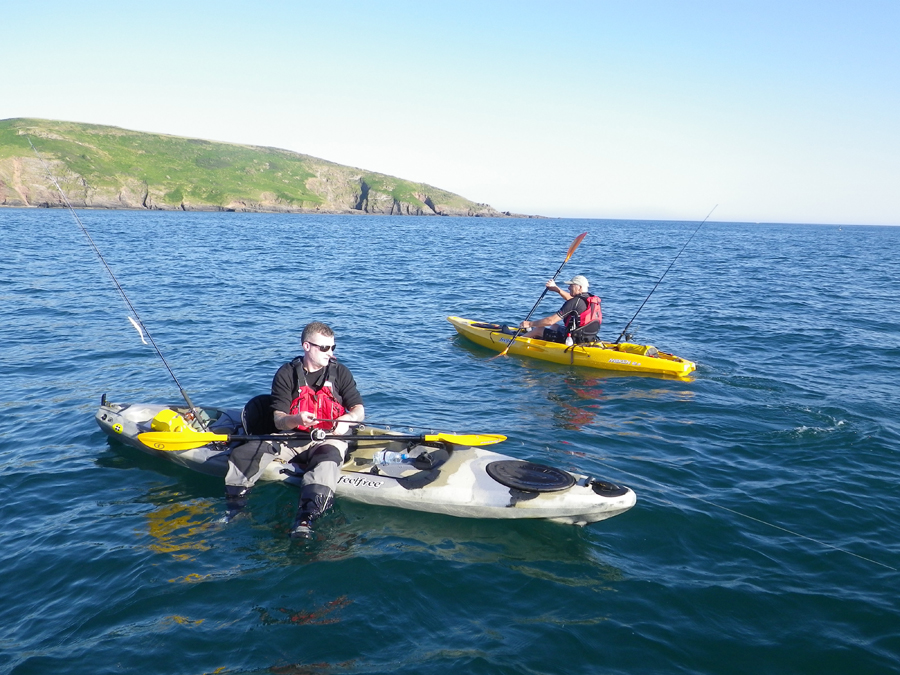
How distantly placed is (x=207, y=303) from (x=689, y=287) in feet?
71.5

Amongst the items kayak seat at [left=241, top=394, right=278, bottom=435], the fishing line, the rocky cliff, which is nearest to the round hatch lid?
the fishing line

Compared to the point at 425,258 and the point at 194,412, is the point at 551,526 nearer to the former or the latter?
the point at 194,412

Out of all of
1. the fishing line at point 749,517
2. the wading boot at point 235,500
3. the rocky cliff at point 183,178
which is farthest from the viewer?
the rocky cliff at point 183,178

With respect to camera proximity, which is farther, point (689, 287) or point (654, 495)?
point (689, 287)

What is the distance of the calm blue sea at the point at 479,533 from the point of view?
16.6 feet

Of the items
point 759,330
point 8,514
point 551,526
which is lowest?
point 8,514

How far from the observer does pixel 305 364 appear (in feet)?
24.2

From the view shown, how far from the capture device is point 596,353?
13.9 meters

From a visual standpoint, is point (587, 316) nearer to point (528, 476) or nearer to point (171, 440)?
point (528, 476)

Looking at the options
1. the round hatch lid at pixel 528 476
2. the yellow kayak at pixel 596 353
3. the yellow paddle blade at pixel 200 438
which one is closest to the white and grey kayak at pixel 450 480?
the round hatch lid at pixel 528 476

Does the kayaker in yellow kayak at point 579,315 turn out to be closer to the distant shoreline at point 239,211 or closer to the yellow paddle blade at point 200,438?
the yellow paddle blade at point 200,438

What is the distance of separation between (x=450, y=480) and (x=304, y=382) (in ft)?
7.34

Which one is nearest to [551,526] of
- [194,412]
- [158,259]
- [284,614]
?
[284,614]

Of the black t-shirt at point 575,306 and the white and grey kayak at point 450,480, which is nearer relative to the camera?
the white and grey kayak at point 450,480
